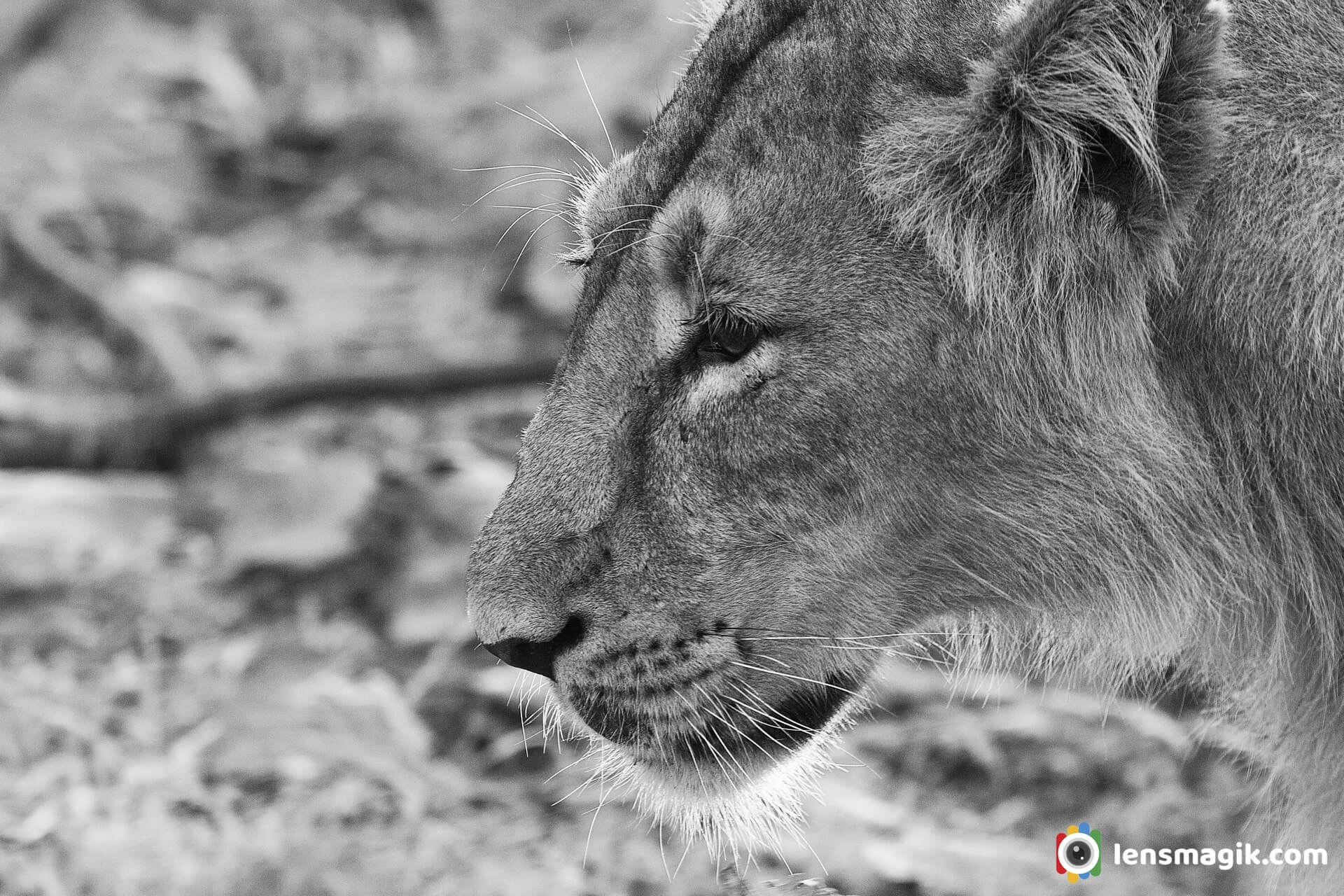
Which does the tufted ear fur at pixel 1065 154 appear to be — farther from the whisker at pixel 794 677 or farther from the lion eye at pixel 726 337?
the whisker at pixel 794 677

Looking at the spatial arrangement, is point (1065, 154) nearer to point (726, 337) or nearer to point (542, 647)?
point (726, 337)

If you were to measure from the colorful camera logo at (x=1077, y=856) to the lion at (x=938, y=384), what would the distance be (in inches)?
32.0

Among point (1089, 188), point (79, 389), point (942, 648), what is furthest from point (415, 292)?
point (1089, 188)

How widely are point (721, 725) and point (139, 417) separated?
4.03m

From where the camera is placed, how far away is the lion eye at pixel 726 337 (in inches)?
107

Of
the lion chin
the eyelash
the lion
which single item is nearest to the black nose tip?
the lion

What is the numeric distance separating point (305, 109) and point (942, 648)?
266 inches

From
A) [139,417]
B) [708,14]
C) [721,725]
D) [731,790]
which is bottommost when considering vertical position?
[139,417]

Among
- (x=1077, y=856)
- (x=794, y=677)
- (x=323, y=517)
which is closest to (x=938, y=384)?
(x=794, y=677)

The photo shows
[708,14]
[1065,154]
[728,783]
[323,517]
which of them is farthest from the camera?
[323,517]

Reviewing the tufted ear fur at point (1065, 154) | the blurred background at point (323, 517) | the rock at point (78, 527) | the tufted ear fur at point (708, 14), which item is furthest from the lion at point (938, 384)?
the rock at point (78, 527)

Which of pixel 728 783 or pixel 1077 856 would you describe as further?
pixel 1077 856

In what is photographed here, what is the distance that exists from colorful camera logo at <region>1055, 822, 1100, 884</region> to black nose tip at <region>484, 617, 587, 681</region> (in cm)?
163

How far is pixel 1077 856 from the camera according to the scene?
3703 mm
